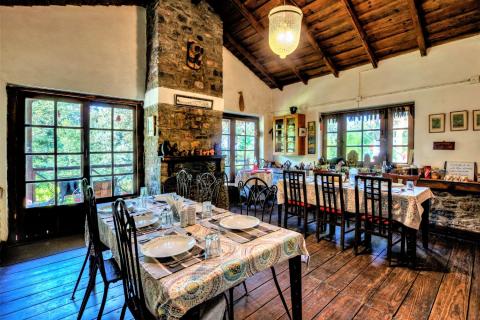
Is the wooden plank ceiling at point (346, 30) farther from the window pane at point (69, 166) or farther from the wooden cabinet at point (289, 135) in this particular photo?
the window pane at point (69, 166)

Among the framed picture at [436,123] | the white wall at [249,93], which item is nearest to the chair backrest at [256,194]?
the white wall at [249,93]

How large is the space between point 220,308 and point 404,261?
91.8 inches

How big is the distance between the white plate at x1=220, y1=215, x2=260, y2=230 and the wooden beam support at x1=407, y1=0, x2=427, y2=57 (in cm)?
352

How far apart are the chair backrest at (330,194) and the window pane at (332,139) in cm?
216

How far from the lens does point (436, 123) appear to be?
3.80m

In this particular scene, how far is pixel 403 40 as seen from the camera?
12.7 ft

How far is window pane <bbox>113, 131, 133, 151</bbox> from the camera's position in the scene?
388cm

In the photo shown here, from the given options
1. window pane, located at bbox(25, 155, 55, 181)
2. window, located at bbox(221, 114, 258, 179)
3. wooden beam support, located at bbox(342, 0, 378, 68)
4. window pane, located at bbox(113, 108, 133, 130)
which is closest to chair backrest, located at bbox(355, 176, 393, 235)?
wooden beam support, located at bbox(342, 0, 378, 68)

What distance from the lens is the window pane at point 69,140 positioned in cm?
339

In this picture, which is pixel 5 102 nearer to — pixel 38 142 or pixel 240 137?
pixel 38 142

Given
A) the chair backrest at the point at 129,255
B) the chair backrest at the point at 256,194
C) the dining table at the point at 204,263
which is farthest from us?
the chair backrest at the point at 256,194

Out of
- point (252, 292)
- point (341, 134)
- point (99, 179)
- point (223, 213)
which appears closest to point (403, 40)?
point (341, 134)

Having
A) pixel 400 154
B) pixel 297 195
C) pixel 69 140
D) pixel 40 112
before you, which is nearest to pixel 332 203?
pixel 297 195

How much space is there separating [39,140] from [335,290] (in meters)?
3.90
